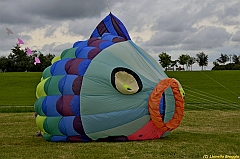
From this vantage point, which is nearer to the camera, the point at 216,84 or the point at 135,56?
the point at 135,56

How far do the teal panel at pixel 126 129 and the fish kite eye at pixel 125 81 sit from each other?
0.74 meters

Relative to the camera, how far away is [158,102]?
1023 cm

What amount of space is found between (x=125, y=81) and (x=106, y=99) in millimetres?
666

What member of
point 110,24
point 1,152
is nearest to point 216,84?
point 110,24

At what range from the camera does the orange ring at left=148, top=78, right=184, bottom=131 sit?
1022cm

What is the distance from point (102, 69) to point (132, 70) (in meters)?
0.76

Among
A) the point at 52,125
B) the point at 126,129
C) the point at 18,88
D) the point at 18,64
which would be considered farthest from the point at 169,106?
the point at 18,64

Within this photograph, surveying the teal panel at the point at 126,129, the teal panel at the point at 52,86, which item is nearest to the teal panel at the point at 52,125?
the teal panel at the point at 52,86

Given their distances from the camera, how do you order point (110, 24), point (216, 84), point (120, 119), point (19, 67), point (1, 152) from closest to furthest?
1. point (1, 152)
2. point (120, 119)
3. point (110, 24)
4. point (216, 84)
5. point (19, 67)

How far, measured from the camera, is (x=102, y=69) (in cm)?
1064

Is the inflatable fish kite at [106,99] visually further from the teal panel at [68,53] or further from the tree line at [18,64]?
the tree line at [18,64]

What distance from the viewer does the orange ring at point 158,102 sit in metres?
10.2

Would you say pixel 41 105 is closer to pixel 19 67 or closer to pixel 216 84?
pixel 216 84

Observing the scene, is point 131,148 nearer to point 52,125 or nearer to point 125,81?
point 125,81
